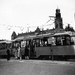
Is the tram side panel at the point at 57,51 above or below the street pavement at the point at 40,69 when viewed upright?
above

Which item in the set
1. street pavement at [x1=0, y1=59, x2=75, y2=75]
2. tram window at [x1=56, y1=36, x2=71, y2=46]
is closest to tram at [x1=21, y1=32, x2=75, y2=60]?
tram window at [x1=56, y1=36, x2=71, y2=46]

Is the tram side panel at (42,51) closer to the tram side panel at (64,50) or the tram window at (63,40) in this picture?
the tram side panel at (64,50)

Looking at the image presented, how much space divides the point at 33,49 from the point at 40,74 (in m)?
12.5

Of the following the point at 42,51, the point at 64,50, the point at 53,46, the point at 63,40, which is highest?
the point at 63,40

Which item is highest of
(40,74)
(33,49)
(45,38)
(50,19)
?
(50,19)

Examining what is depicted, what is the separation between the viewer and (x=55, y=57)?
18625 mm

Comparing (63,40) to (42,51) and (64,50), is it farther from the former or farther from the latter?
(42,51)

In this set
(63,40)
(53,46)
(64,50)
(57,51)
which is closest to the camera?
(64,50)

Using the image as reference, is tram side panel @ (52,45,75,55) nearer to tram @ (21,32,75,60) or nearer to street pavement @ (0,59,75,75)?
tram @ (21,32,75,60)

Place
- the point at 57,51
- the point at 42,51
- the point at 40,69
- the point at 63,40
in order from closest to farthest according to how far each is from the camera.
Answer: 1. the point at 40,69
2. the point at 63,40
3. the point at 57,51
4. the point at 42,51

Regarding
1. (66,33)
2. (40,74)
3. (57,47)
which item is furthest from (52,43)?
(40,74)

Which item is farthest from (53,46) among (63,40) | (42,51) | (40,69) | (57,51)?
(40,69)

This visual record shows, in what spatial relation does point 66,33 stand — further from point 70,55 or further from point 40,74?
point 40,74

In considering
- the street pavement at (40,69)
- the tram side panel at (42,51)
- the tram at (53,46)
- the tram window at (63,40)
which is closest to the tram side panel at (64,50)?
the tram at (53,46)
